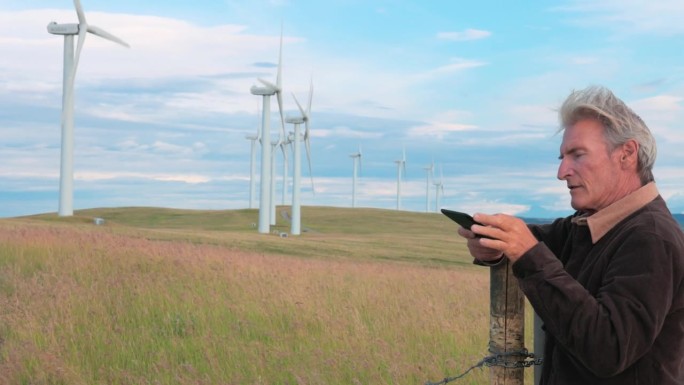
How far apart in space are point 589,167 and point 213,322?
7.42 meters

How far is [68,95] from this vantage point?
5003 cm

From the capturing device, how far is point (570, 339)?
2.57 metres

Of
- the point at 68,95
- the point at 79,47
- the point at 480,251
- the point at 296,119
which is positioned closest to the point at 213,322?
the point at 480,251

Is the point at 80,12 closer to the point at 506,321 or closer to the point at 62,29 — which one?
the point at 62,29

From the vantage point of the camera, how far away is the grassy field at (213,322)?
7.21 meters

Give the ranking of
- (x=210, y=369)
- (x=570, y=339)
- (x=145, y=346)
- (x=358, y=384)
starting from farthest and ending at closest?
(x=145, y=346) < (x=210, y=369) < (x=358, y=384) < (x=570, y=339)

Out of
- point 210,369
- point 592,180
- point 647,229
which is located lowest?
point 210,369

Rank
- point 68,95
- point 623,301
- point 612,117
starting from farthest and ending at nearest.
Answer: point 68,95 → point 612,117 → point 623,301

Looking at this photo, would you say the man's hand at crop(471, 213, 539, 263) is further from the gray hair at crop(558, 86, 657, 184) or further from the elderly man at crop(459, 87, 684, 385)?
the gray hair at crop(558, 86, 657, 184)

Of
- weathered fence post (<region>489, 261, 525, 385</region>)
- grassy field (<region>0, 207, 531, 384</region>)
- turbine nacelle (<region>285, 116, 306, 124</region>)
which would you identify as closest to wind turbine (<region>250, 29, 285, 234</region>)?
turbine nacelle (<region>285, 116, 306, 124</region>)

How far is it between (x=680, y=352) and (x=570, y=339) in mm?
509

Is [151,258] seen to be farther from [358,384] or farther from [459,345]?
[358,384]

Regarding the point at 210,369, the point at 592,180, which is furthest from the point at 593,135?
the point at 210,369

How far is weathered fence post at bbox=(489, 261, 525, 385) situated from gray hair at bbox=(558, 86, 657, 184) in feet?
2.77
